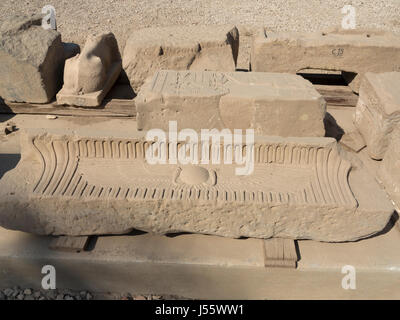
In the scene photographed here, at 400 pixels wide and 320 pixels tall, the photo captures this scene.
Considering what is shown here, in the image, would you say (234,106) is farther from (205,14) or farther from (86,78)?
(205,14)

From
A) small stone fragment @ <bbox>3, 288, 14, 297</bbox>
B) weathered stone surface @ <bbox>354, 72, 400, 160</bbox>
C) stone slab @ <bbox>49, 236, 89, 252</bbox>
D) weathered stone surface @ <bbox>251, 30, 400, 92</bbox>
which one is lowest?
small stone fragment @ <bbox>3, 288, 14, 297</bbox>

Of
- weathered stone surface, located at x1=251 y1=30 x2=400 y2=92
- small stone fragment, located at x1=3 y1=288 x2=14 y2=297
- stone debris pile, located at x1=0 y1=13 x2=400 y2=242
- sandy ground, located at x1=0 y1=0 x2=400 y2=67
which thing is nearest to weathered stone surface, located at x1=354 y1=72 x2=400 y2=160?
stone debris pile, located at x1=0 y1=13 x2=400 y2=242

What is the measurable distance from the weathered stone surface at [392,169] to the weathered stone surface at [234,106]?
1.96 ft

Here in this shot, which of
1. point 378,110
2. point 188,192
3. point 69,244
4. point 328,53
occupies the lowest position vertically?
point 69,244

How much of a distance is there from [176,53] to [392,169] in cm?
259

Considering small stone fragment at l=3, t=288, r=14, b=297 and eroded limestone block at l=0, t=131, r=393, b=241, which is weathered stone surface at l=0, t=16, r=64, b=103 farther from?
small stone fragment at l=3, t=288, r=14, b=297

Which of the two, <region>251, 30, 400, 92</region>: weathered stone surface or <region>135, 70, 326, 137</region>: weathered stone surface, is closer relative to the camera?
<region>135, 70, 326, 137</region>: weathered stone surface

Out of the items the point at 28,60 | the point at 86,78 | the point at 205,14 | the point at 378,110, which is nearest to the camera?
the point at 378,110

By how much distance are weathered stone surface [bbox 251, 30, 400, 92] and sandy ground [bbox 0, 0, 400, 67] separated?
114 inches

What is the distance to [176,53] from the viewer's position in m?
3.99

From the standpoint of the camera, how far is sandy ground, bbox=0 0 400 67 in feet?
24.8

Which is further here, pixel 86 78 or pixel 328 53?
pixel 328 53

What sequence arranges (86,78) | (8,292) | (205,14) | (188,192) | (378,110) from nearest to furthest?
(188,192), (8,292), (378,110), (86,78), (205,14)

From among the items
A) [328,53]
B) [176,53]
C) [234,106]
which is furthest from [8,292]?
[328,53]
